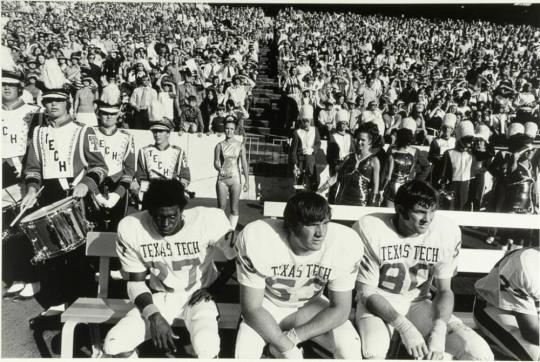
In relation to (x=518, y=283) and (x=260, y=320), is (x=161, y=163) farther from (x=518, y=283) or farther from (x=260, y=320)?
(x=518, y=283)

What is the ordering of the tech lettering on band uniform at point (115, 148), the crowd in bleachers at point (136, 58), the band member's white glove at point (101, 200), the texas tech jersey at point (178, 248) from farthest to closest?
the crowd in bleachers at point (136, 58) < the tech lettering on band uniform at point (115, 148) < the band member's white glove at point (101, 200) < the texas tech jersey at point (178, 248)

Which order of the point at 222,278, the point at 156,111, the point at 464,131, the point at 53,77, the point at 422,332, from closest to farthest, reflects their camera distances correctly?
the point at 422,332 → the point at 222,278 → the point at 464,131 → the point at 156,111 → the point at 53,77

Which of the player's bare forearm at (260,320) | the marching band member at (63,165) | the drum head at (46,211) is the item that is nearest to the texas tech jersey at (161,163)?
the marching band member at (63,165)

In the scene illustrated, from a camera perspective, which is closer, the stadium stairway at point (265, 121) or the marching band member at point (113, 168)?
the marching band member at point (113, 168)

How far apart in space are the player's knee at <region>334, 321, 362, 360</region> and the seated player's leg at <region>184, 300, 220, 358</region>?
745 millimetres

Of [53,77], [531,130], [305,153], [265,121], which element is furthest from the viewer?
[265,121]

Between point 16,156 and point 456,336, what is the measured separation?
4.50 meters

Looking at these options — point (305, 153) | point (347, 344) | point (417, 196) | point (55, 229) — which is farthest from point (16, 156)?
point (305, 153)

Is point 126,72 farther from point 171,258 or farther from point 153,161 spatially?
point 171,258

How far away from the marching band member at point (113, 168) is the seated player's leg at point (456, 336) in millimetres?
2744

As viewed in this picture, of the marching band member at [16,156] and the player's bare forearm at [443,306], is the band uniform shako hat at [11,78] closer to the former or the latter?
the marching band member at [16,156]

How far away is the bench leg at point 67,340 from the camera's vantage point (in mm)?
3232

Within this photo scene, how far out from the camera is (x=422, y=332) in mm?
3262

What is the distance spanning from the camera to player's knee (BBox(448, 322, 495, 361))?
9.73 ft
